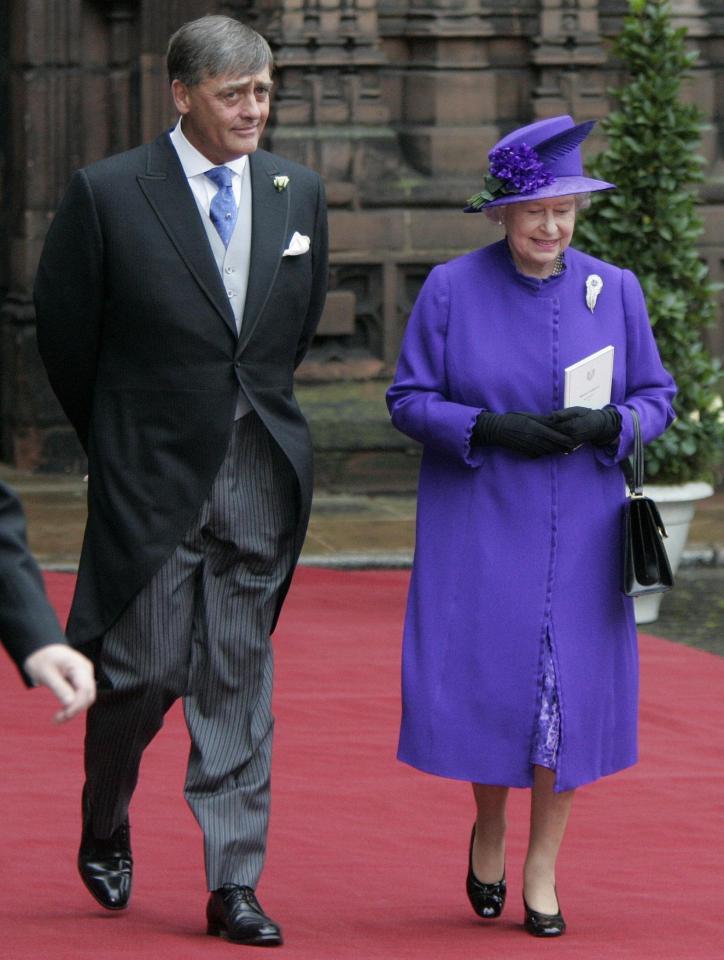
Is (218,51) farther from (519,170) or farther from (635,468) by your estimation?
(635,468)

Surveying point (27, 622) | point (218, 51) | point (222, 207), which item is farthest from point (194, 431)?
point (27, 622)

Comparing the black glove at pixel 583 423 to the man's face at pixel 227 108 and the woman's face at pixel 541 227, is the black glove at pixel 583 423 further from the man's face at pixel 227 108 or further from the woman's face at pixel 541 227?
the man's face at pixel 227 108

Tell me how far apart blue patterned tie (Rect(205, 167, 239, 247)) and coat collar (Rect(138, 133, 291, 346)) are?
5 centimetres

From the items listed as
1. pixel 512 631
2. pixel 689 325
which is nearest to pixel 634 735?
pixel 512 631

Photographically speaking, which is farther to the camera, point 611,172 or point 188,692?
point 611,172

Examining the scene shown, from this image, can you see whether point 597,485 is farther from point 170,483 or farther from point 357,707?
point 357,707

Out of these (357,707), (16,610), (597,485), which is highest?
(16,610)

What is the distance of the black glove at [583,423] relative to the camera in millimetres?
4844

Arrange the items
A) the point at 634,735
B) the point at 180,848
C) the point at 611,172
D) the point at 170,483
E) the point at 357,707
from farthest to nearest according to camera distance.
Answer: the point at 611,172 → the point at 357,707 → the point at 180,848 → the point at 634,735 → the point at 170,483

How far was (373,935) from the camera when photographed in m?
4.88

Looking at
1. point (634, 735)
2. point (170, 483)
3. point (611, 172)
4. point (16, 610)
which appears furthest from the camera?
point (611, 172)

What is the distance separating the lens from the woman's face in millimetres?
4938

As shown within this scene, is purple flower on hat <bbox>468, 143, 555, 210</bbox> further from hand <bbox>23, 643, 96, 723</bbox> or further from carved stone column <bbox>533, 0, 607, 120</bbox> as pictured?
carved stone column <bbox>533, 0, 607, 120</bbox>

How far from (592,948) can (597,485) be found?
0.99 meters
